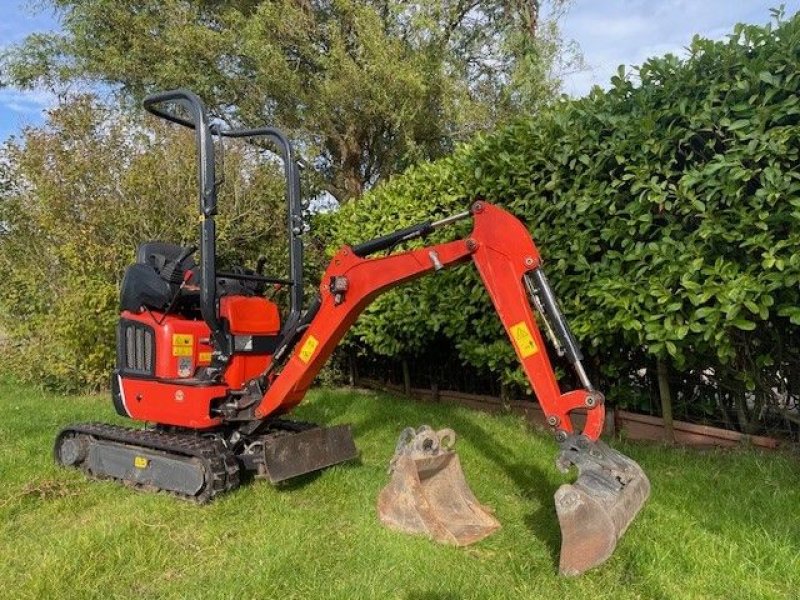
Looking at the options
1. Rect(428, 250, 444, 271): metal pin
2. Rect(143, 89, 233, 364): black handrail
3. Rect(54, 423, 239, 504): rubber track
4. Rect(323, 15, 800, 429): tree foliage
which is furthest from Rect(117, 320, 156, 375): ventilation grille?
Rect(323, 15, 800, 429): tree foliage

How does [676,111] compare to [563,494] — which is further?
[676,111]

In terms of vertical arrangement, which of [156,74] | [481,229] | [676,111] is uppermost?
[156,74]

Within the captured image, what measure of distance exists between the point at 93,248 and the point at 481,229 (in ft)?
22.6

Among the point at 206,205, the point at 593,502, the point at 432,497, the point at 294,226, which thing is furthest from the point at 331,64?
the point at 593,502

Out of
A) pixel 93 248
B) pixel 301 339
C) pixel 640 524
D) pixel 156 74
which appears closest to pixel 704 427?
pixel 640 524

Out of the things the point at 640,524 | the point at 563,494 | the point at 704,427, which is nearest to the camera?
the point at 563,494

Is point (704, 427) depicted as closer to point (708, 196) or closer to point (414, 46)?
point (708, 196)

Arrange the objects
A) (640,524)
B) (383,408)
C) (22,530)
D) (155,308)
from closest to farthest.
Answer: (640,524) → (22,530) → (155,308) → (383,408)

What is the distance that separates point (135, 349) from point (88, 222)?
4.88 metres

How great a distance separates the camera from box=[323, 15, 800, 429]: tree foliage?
441 centimetres

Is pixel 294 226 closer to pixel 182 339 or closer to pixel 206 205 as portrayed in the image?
pixel 206 205

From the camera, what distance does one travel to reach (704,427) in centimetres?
604

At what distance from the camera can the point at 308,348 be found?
16.0 ft

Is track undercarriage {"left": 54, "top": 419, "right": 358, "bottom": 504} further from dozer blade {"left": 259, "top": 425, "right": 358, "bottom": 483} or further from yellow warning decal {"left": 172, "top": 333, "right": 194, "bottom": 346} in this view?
yellow warning decal {"left": 172, "top": 333, "right": 194, "bottom": 346}
